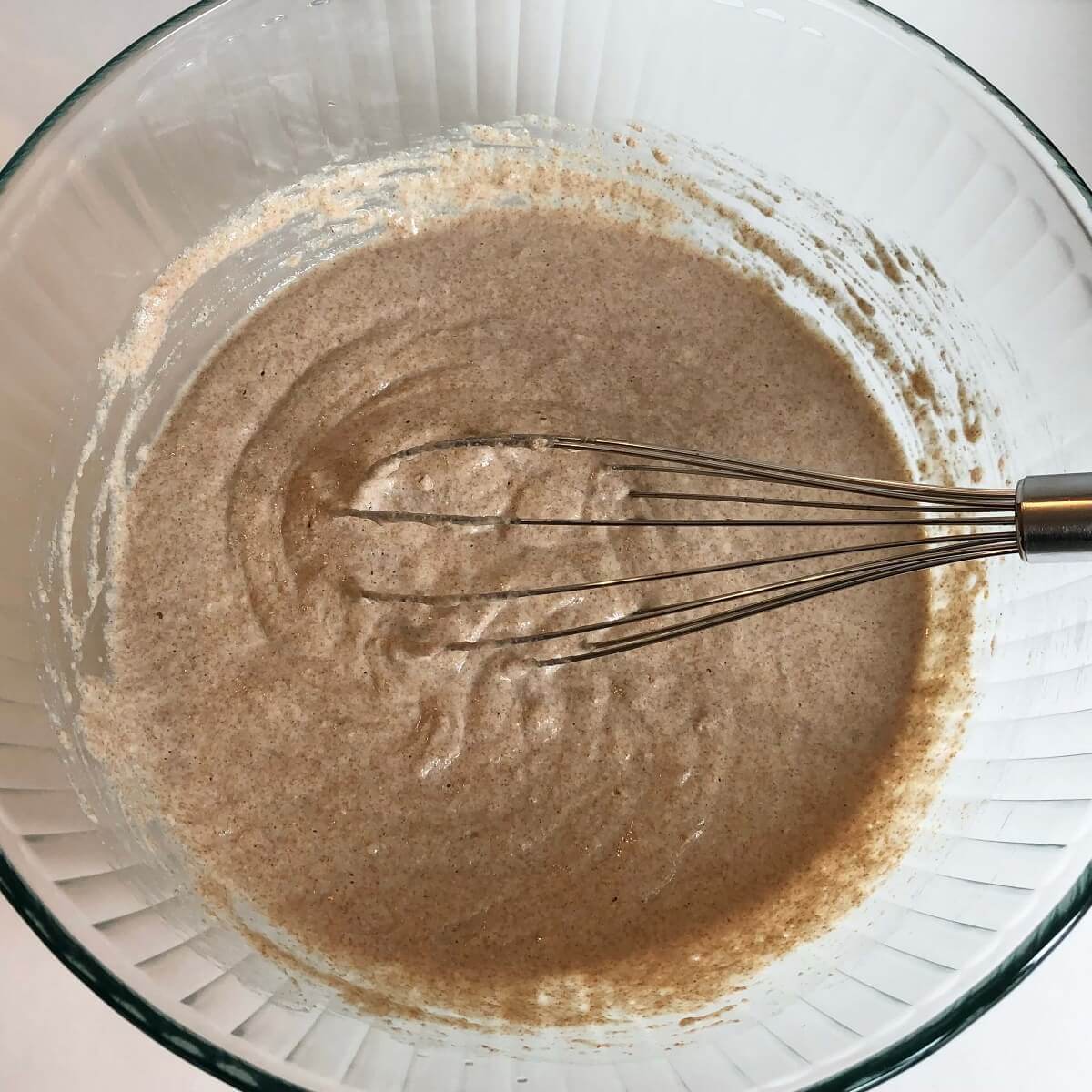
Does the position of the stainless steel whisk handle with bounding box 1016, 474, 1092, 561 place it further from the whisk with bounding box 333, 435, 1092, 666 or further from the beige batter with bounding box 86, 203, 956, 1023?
the beige batter with bounding box 86, 203, 956, 1023

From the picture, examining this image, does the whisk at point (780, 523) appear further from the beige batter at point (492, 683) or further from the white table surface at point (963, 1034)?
the white table surface at point (963, 1034)

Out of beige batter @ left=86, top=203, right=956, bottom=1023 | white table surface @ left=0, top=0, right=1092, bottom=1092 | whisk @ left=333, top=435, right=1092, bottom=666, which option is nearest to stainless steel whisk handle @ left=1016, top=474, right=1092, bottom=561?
whisk @ left=333, top=435, right=1092, bottom=666

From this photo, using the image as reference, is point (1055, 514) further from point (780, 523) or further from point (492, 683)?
point (492, 683)

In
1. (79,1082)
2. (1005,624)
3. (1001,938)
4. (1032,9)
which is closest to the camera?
(1001,938)

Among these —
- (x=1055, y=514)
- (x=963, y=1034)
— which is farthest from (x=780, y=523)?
(x=963, y=1034)

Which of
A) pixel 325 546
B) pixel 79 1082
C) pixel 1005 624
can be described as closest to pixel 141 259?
pixel 325 546

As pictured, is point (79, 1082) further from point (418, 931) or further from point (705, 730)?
point (705, 730)

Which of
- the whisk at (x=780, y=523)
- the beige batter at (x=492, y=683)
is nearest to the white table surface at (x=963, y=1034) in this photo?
the beige batter at (x=492, y=683)
